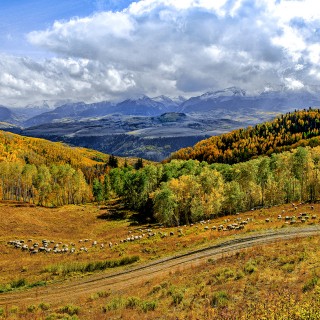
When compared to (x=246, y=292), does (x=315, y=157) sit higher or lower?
higher

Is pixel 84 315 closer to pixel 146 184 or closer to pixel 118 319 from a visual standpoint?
pixel 118 319

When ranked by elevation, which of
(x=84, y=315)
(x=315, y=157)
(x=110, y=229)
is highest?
(x=315, y=157)

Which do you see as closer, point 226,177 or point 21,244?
point 21,244

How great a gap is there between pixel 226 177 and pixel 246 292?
108973mm

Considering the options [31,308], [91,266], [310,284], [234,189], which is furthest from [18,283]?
[234,189]

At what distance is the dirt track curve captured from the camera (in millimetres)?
42147

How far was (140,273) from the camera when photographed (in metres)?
47.7

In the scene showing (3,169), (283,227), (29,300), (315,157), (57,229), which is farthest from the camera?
(3,169)

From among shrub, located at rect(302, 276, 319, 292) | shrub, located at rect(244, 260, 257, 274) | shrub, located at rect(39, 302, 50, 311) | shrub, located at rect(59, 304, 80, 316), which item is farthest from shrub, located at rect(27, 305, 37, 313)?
shrub, located at rect(302, 276, 319, 292)

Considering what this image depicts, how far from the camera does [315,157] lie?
5089 inches

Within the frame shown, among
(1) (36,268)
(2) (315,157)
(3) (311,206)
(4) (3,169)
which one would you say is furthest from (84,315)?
(4) (3,169)

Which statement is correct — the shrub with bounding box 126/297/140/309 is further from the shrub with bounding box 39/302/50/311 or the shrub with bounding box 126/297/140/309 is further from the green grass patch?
the green grass patch

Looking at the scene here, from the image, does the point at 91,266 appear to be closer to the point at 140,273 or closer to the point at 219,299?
the point at 140,273

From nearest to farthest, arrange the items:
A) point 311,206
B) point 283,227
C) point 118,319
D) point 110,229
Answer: point 118,319 < point 283,227 < point 311,206 < point 110,229
